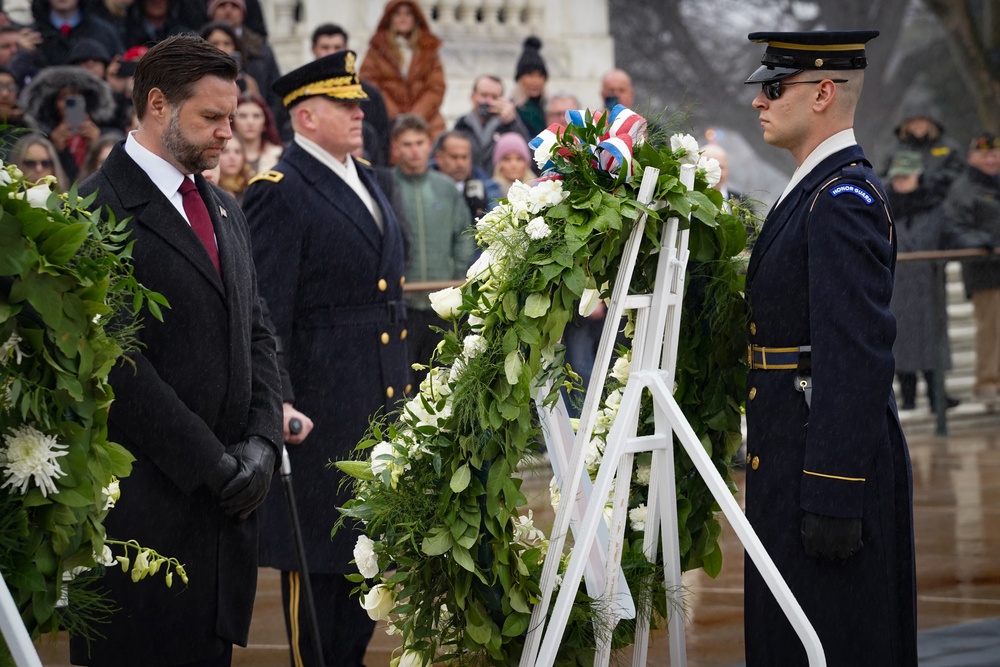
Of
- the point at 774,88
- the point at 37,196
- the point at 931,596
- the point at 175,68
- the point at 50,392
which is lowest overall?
the point at 931,596

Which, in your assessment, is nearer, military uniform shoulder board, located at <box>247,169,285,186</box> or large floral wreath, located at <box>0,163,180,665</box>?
large floral wreath, located at <box>0,163,180,665</box>

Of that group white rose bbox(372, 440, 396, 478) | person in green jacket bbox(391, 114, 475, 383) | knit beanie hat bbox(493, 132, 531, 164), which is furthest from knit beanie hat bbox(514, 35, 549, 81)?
white rose bbox(372, 440, 396, 478)

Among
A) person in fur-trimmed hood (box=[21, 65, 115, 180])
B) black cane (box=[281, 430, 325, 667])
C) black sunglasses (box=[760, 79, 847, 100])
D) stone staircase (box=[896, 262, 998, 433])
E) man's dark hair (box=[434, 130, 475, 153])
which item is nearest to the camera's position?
black sunglasses (box=[760, 79, 847, 100])

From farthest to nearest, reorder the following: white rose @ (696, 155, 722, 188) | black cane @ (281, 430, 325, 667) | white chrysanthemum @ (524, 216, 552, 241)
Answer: black cane @ (281, 430, 325, 667) → white rose @ (696, 155, 722, 188) → white chrysanthemum @ (524, 216, 552, 241)

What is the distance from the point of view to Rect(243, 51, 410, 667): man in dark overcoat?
190 inches

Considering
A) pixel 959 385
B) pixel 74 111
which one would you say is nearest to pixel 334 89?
pixel 74 111

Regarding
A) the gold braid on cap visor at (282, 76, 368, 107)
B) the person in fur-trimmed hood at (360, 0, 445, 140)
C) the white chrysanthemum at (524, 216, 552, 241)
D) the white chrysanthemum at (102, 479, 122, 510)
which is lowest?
the white chrysanthemum at (102, 479, 122, 510)

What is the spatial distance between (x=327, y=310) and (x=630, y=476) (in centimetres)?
166

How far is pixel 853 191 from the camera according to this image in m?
3.56

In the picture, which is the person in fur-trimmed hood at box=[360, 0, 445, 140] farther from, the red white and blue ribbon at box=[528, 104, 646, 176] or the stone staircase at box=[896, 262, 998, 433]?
the red white and blue ribbon at box=[528, 104, 646, 176]

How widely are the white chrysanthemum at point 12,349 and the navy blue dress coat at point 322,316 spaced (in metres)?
1.97

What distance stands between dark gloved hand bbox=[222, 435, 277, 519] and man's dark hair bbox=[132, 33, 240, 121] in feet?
2.91

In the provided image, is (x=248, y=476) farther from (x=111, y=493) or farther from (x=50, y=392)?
(x=50, y=392)

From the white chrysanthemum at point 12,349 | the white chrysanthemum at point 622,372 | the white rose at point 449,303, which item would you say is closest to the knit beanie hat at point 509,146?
the white chrysanthemum at point 622,372
